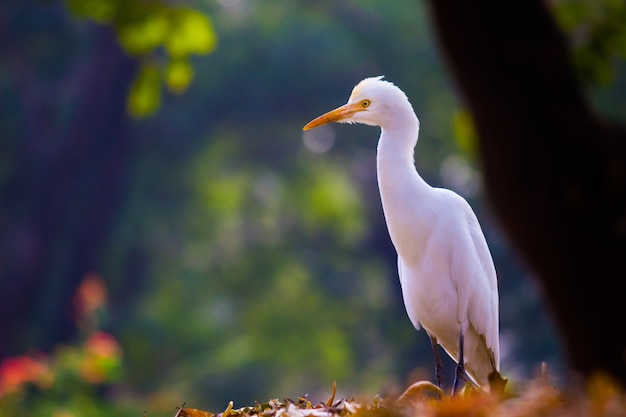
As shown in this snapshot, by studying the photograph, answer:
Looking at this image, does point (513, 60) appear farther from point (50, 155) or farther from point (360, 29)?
point (360, 29)

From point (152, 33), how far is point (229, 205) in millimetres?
14960

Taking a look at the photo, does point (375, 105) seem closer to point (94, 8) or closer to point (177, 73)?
point (177, 73)

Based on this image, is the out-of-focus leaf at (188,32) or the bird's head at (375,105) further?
the bird's head at (375,105)

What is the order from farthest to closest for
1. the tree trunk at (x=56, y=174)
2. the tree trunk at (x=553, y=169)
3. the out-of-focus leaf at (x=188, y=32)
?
the tree trunk at (x=56, y=174), the out-of-focus leaf at (x=188, y=32), the tree trunk at (x=553, y=169)

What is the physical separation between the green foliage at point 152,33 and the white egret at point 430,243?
41cm

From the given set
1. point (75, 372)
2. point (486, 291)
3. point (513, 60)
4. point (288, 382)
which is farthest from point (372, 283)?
point (513, 60)

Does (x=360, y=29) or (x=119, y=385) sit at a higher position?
(x=360, y=29)

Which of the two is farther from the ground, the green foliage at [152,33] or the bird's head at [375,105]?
the green foliage at [152,33]

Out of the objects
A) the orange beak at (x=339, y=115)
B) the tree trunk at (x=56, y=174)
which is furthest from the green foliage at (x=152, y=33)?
the tree trunk at (x=56, y=174)

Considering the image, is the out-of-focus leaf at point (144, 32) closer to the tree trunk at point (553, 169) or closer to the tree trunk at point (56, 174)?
the tree trunk at point (553, 169)

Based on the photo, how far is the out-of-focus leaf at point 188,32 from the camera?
2.81 meters

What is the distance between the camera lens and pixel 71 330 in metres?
15.4

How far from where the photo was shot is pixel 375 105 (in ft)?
10.1

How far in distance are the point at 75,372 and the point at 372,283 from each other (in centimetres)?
1012
